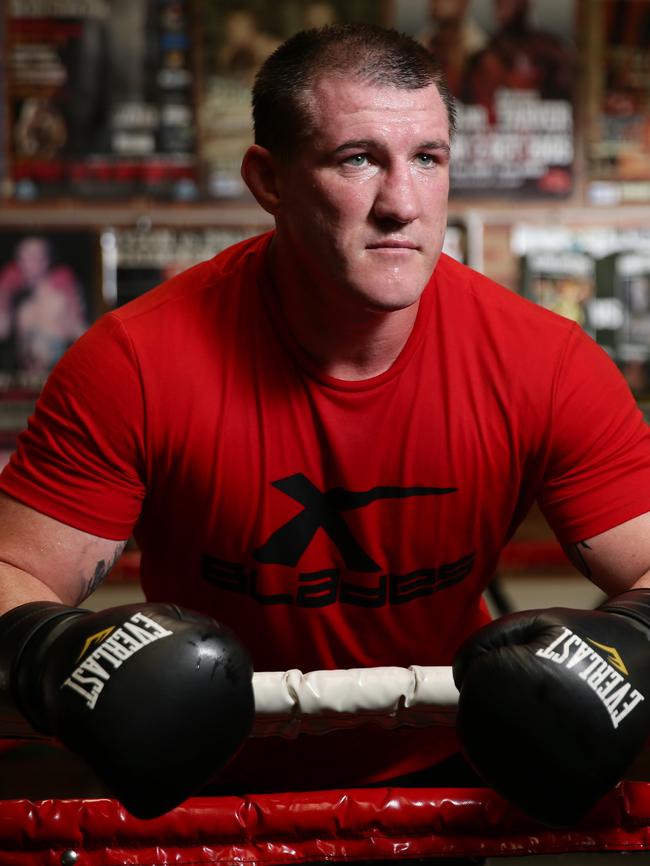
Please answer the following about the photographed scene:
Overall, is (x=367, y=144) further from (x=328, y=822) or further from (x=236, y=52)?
(x=236, y=52)

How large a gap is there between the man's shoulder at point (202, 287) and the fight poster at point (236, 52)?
1816 millimetres

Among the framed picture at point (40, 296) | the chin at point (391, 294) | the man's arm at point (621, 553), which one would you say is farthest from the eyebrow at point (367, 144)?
the framed picture at point (40, 296)

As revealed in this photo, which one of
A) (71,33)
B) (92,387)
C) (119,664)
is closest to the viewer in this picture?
(119,664)

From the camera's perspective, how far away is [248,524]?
1.14 metres

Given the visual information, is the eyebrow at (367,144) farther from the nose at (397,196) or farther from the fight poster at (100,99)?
the fight poster at (100,99)

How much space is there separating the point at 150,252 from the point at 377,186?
2.08 meters

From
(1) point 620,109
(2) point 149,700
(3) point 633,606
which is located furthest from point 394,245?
(1) point 620,109

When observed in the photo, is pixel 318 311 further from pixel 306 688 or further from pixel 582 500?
pixel 306 688

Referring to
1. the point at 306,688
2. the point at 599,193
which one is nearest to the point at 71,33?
the point at 599,193

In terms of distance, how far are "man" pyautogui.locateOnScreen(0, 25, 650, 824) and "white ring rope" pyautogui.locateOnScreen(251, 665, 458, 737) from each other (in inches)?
11.5

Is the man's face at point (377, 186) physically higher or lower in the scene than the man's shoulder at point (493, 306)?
higher

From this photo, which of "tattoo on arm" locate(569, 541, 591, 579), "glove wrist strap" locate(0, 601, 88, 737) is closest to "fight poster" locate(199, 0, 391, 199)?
"tattoo on arm" locate(569, 541, 591, 579)

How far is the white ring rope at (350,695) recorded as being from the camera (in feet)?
2.81

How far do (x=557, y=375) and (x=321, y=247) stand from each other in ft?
0.89
